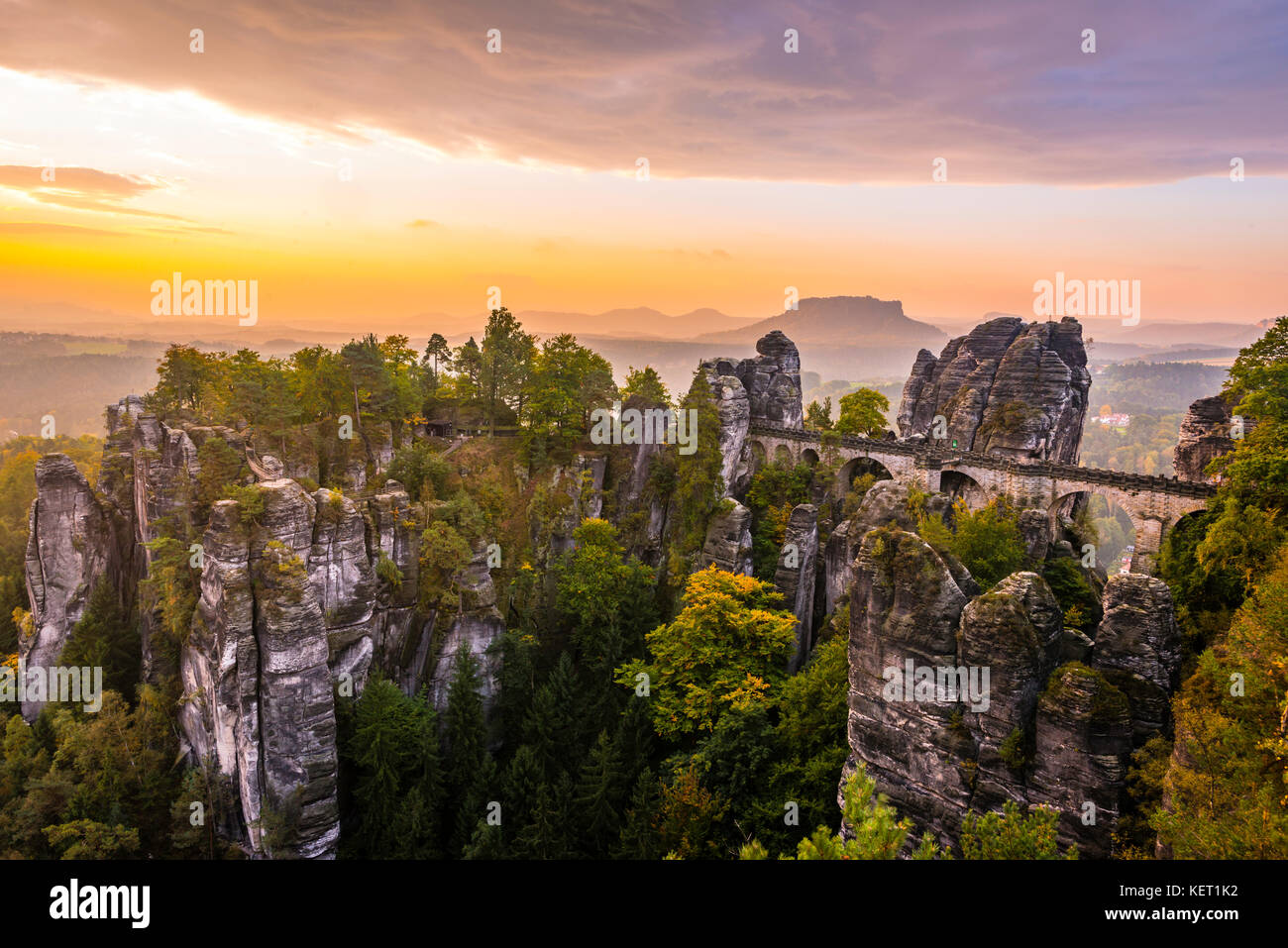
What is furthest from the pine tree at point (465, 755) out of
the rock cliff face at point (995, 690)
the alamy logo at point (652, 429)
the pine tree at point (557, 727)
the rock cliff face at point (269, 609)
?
the alamy logo at point (652, 429)

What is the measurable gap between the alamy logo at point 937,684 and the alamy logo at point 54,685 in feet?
128

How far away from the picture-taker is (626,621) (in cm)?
3641

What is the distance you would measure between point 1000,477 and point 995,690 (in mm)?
28852

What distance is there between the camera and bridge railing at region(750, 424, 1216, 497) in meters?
35.6

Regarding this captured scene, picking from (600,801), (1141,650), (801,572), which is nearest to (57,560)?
(600,801)

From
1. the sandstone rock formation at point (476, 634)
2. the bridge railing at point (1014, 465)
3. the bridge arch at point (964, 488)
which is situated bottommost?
the sandstone rock formation at point (476, 634)

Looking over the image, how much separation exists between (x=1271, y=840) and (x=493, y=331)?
143 ft

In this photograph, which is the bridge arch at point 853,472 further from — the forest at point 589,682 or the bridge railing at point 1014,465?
the forest at point 589,682

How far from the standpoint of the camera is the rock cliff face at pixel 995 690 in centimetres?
1761

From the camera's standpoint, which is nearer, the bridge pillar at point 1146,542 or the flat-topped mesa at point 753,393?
the bridge pillar at point 1146,542
